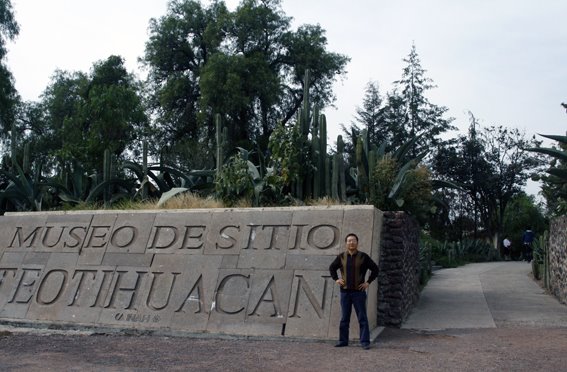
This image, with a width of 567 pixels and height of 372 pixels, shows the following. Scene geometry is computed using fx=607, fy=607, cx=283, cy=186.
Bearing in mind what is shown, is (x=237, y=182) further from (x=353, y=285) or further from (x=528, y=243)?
(x=528, y=243)

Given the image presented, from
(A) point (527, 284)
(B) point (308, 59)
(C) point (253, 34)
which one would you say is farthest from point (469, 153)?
(A) point (527, 284)

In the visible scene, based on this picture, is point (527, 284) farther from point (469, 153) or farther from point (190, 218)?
point (469, 153)

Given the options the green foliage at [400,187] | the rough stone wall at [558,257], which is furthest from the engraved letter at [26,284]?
the rough stone wall at [558,257]

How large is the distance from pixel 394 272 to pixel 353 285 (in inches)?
78.7

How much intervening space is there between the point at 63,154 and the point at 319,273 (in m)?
18.0

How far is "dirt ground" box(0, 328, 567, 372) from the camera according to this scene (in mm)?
6387

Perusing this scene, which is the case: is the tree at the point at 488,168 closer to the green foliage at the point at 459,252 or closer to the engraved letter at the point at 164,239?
the green foliage at the point at 459,252

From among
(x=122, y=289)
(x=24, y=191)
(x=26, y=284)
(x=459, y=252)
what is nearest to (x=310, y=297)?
(x=122, y=289)

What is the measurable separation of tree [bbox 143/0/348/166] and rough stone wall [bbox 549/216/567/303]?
60.3 ft

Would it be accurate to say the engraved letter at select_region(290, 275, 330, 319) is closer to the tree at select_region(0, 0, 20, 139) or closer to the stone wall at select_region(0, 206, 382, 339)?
the stone wall at select_region(0, 206, 382, 339)

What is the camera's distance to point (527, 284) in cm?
1451

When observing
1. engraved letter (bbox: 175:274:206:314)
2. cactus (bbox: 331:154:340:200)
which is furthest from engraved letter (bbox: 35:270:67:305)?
cactus (bbox: 331:154:340:200)

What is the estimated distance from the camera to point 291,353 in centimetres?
725

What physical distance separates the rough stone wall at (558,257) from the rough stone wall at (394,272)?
3171 millimetres
